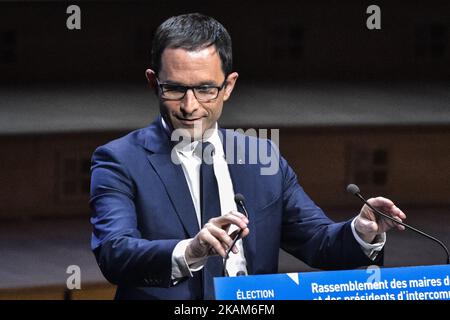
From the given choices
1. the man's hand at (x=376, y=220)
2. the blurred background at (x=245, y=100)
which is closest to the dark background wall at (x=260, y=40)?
the blurred background at (x=245, y=100)

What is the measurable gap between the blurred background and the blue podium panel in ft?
12.9

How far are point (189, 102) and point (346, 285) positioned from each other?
0.70 meters

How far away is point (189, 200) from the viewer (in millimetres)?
3172

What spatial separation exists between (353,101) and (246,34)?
815 millimetres

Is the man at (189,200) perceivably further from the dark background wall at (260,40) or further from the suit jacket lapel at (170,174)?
the dark background wall at (260,40)

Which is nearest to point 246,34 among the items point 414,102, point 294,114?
point 294,114

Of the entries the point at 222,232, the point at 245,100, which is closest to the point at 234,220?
the point at 222,232

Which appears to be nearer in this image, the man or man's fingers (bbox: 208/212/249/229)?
man's fingers (bbox: 208/212/249/229)

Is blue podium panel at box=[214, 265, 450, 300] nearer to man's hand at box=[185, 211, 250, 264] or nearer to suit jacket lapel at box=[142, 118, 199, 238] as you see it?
man's hand at box=[185, 211, 250, 264]

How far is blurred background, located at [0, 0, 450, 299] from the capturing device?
22.6 ft

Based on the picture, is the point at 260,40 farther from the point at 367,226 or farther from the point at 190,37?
the point at 367,226

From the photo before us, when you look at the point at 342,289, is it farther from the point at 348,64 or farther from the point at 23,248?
the point at 23,248

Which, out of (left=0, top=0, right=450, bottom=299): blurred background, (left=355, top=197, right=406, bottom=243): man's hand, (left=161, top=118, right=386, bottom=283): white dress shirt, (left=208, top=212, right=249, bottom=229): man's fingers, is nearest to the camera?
(left=208, top=212, right=249, bottom=229): man's fingers

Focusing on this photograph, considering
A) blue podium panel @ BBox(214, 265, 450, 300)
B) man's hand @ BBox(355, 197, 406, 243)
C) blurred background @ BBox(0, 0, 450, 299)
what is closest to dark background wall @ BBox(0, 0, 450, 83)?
blurred background @ BBox(0, 0, 450, 299)
